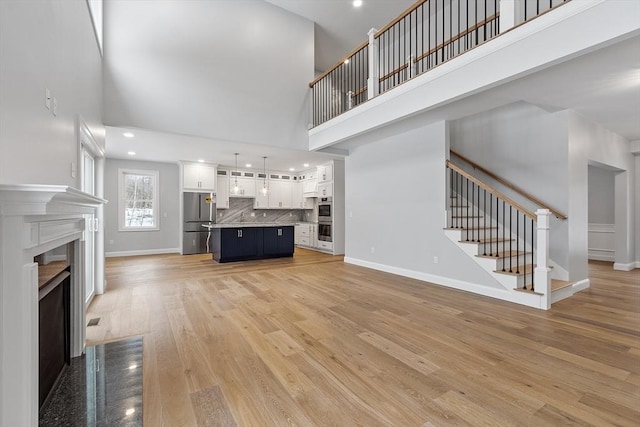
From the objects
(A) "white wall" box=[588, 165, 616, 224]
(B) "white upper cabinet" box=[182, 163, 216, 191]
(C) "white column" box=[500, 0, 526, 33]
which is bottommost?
(A) "white wall" box=[588, 165, 616, 224]

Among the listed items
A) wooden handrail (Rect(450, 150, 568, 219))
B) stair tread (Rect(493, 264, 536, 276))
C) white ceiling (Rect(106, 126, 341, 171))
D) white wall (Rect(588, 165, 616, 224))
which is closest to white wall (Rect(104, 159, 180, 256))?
white ceiling (Rect(106, 126, 341, 171))

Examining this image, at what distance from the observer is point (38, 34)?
1674 millimetres

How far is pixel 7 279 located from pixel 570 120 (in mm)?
5814

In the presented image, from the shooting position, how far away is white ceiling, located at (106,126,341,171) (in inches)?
214

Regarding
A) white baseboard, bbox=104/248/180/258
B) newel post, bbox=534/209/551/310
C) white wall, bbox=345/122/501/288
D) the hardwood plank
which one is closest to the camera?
the hardwood plank

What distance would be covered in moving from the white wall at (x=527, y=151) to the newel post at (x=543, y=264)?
3.15ft

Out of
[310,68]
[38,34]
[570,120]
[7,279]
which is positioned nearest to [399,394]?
[7,279]

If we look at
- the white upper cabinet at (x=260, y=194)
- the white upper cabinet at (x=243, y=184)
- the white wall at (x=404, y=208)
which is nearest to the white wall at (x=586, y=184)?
the white wall at (x=404, y=208)

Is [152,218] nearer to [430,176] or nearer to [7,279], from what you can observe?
[430,176]

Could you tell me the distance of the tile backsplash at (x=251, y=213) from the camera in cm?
897

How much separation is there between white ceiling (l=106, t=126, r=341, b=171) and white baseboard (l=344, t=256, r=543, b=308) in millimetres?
3249

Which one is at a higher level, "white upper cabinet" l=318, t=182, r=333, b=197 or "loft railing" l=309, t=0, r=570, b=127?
"loft railing" l=309, t=0, r=570, b=127

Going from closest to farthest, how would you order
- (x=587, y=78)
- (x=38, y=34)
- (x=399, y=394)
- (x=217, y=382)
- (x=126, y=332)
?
1. (x=38, y=34)
2. (x=399, y=394)
3. (x=217, y=382)
4. (x=126, y=332)
5. (x=587, y=78)

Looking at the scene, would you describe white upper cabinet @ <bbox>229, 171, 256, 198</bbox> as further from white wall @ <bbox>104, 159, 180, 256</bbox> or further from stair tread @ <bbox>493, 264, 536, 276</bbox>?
stair tread @ <bbox>493, 264, 536, 276</bbox>
